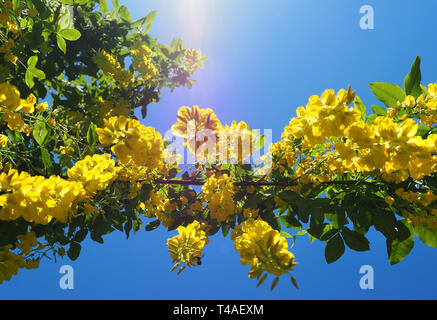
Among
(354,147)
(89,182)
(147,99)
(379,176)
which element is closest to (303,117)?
(354,147)

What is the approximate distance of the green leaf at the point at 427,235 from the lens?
1.43 meters

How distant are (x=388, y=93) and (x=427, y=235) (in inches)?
32.2

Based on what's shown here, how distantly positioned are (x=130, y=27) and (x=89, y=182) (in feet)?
9.18

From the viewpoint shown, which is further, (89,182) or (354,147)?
(89,182)

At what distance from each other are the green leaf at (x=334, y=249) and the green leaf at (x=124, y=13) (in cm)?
329

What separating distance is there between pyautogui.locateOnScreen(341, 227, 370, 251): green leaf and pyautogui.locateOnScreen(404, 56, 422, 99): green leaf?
2.69 ft

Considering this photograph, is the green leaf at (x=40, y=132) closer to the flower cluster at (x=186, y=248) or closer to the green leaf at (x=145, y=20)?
the flower cluster at (x=186, y=248)

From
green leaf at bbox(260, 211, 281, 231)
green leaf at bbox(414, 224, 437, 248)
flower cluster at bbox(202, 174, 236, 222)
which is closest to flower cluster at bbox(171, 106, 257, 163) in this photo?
flower cluster at bbox(202, 174, 236, 222)

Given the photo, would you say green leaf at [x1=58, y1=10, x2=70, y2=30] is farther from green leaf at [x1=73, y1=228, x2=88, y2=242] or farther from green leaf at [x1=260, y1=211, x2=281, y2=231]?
green leaf at [x1=260, y1=211, x2=281, y2=231]

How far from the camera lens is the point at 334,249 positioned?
149 cm

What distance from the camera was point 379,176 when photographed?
137cm

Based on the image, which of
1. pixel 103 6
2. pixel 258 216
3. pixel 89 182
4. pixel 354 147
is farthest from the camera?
pixel 103 6

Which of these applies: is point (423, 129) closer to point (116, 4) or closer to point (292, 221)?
point (292, 221)

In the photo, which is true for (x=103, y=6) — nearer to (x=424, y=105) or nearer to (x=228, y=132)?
(x=228, y=132)
